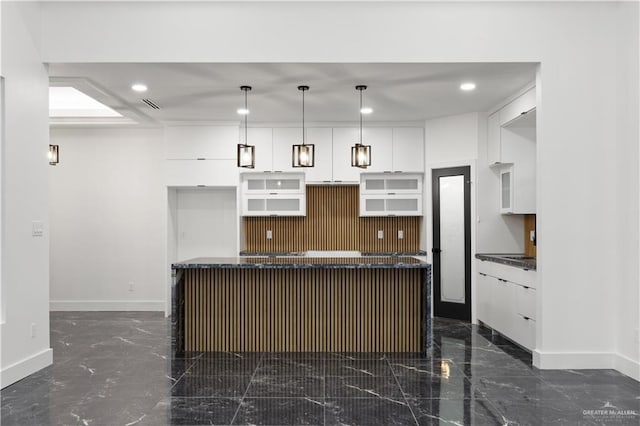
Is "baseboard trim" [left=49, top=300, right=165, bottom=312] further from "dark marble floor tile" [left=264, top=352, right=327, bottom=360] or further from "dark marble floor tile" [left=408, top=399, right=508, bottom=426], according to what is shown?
"dark marble floor tile" [left=408, top=399, right=508, bottom=426]

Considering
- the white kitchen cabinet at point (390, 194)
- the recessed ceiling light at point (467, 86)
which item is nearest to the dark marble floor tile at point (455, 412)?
the recessed ceiling light at point (467, 86)

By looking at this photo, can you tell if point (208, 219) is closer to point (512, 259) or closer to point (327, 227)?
point (327, 227)

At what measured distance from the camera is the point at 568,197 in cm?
446

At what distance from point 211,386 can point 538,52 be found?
3991mm

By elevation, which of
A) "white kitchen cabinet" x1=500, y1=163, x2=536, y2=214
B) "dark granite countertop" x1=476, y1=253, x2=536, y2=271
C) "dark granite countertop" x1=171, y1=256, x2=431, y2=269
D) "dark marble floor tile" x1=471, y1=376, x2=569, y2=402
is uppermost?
"white kitchen cabinet" x1=500, y1=163, x2=536, y2=214

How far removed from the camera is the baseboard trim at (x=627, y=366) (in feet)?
13.3

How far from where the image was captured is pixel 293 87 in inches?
210

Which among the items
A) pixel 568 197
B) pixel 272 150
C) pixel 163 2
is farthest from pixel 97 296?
pixel 568 197

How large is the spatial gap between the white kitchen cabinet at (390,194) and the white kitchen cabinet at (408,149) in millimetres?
134

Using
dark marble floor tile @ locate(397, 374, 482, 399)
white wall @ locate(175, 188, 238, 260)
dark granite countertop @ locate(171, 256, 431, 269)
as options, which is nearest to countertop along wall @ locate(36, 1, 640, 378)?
dark marble floor tile @ locate(397, 374, 482, 399)

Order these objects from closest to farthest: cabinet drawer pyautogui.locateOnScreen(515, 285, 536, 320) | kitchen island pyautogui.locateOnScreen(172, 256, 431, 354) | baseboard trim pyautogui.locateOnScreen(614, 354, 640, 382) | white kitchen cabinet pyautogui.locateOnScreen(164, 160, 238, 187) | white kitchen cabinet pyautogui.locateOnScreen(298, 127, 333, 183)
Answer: baseboard trim pyautogui.locateOnScreen(614, 354, 640, 382), cabinet drawer pyautogui.locateOnScreen(515, 285, 536, 320), kitchen island pyautogui.locateOnScreen(172, 256, 431, 354), white kitchen cabinet pyautogui.locateOnScreen(164, 160, 238, 187), white kitchen cabinet pyautogui.locateOnScreen(298, 127, 333, 183)

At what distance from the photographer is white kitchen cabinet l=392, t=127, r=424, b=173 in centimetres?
706

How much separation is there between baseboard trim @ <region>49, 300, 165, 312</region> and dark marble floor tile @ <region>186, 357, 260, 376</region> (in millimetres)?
2995

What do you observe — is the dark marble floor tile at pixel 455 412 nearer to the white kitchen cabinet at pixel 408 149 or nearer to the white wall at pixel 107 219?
the white kitchen cabinet at pixel 408 149
